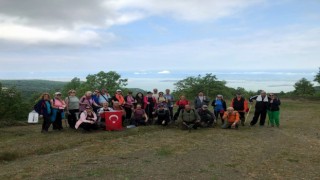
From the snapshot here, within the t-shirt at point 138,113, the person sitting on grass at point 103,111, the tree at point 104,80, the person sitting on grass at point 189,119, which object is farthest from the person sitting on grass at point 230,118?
the tree at point 104,80

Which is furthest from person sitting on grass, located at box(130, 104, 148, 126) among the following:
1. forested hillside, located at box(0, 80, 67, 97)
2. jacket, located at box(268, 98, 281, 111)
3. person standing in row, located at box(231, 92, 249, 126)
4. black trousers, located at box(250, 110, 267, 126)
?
forested hillside, located at box(0, 80, 67, 97)

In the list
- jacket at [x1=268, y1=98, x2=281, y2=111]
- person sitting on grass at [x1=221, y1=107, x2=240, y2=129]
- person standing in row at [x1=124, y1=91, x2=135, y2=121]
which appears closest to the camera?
person sitting on grass at [x1=221, y1=107, x2=240, y2=129]

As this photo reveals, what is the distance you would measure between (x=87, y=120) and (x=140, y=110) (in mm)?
2441

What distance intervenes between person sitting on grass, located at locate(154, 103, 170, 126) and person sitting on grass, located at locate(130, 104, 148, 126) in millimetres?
550

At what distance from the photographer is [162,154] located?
387 inches

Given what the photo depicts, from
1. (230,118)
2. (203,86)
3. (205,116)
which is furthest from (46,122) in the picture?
(203,86)

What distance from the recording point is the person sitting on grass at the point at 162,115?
49.8ft

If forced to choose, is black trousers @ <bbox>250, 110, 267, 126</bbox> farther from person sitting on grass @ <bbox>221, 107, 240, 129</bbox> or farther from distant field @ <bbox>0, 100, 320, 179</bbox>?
distant field @ <bbox>0, 100, 320, 179</bbox>

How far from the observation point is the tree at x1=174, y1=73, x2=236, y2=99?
4934cm

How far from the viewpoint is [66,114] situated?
14430 mm

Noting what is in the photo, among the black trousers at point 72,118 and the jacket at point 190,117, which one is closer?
the black trousers at point 72,118

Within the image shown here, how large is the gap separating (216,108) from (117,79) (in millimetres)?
47930

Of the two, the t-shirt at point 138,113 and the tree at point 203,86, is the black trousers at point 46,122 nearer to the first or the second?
the t-shirt at point 138,113

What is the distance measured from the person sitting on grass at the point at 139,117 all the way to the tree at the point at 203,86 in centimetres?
3335
